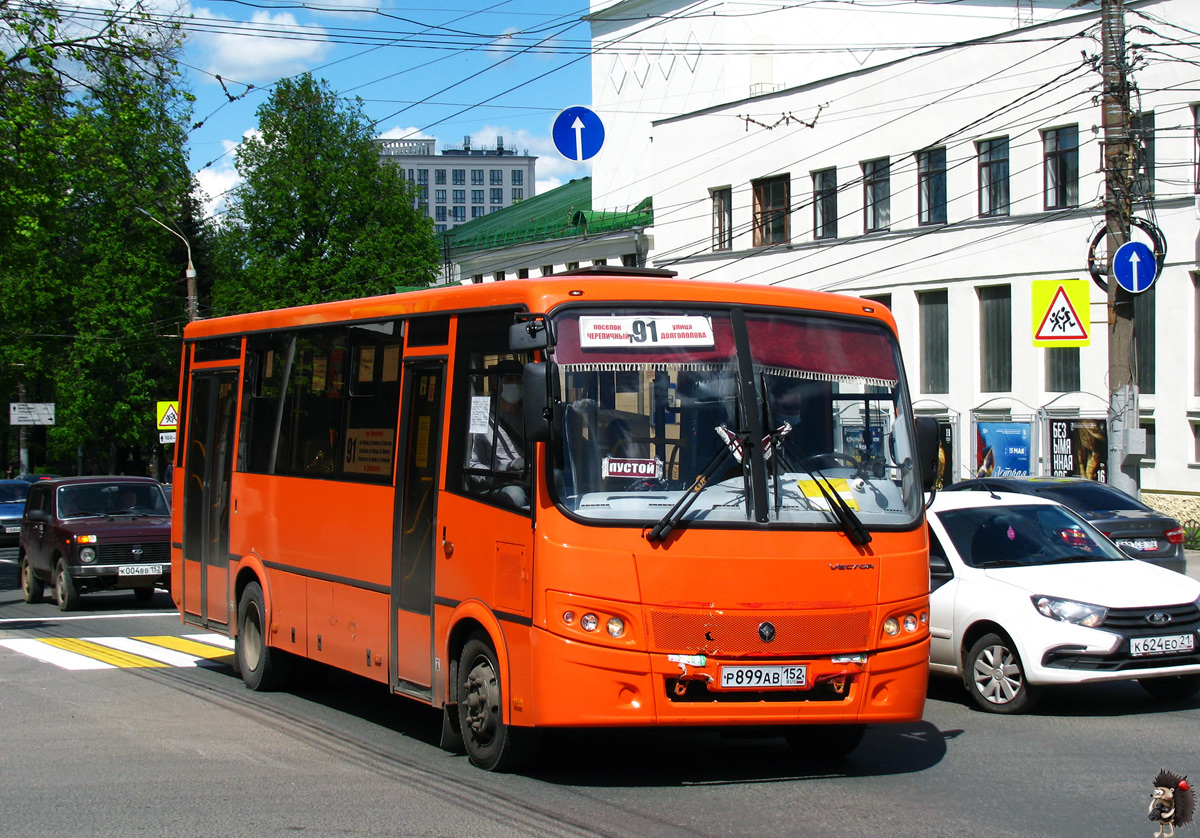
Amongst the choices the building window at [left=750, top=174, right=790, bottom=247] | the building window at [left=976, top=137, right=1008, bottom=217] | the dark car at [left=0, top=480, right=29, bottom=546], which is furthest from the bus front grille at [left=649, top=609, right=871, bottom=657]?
the building window at [left=750, top=174, right=790, bottom=247]

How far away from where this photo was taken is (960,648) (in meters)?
10.8

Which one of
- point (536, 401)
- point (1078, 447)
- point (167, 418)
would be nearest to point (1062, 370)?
point (1078, 447)

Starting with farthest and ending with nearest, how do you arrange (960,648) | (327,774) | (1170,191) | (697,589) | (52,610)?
(1170,191) < (52,610) < (960,648) < (327,774) < (697,589)

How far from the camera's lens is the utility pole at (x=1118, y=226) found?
758 inches

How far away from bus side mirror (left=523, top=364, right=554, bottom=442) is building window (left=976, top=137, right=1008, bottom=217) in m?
29.5

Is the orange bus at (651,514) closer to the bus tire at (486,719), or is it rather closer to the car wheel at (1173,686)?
the bus tire at (486,719)

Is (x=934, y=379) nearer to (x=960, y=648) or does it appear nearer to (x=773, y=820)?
(x=960, y=648)

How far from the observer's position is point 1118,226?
1941cm

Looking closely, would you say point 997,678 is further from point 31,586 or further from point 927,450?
point 31,586

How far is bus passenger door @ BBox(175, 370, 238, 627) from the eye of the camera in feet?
41.2

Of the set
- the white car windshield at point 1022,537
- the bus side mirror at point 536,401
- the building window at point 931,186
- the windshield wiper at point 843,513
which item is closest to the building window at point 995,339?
the building window at point 931,186

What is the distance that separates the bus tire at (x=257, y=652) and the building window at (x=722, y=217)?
3254cm

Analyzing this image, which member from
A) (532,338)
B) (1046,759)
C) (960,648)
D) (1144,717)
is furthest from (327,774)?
(1144,717)

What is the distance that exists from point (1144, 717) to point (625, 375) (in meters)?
5.07
